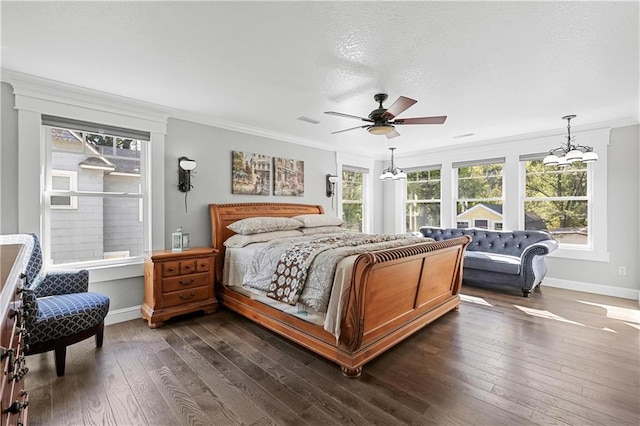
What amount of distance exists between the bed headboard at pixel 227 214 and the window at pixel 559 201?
4.28 meters

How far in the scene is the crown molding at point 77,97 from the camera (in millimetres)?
2922

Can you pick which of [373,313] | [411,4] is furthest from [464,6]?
[373,313]

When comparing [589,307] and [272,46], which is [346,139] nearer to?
[272,46]

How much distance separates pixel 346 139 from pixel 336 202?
1.35 meters

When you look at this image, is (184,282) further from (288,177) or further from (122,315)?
(288,177)

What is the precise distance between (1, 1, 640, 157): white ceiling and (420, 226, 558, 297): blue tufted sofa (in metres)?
1.94

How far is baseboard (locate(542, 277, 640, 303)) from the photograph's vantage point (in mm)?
4359

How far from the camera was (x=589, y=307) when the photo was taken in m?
3.94

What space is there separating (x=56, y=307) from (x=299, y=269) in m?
1.95

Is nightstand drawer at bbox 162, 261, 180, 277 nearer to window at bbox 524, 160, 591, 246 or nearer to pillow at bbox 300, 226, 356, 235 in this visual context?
pillow at bbox 300, 226, 356, 235

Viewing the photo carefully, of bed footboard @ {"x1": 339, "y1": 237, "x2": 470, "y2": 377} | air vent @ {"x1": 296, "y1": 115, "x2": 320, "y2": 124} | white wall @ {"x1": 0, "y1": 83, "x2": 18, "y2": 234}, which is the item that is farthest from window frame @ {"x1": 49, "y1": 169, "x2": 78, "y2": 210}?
bed footboard @ {"x1": 339, "y1": 237, "x2": 470, "y2": 377}

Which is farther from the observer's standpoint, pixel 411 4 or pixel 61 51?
pixel 61 51

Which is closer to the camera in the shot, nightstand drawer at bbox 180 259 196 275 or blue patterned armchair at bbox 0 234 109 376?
blue patterned armchair at bbox 0 234 109 376

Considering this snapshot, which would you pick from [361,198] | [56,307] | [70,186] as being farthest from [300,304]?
[361,198]
